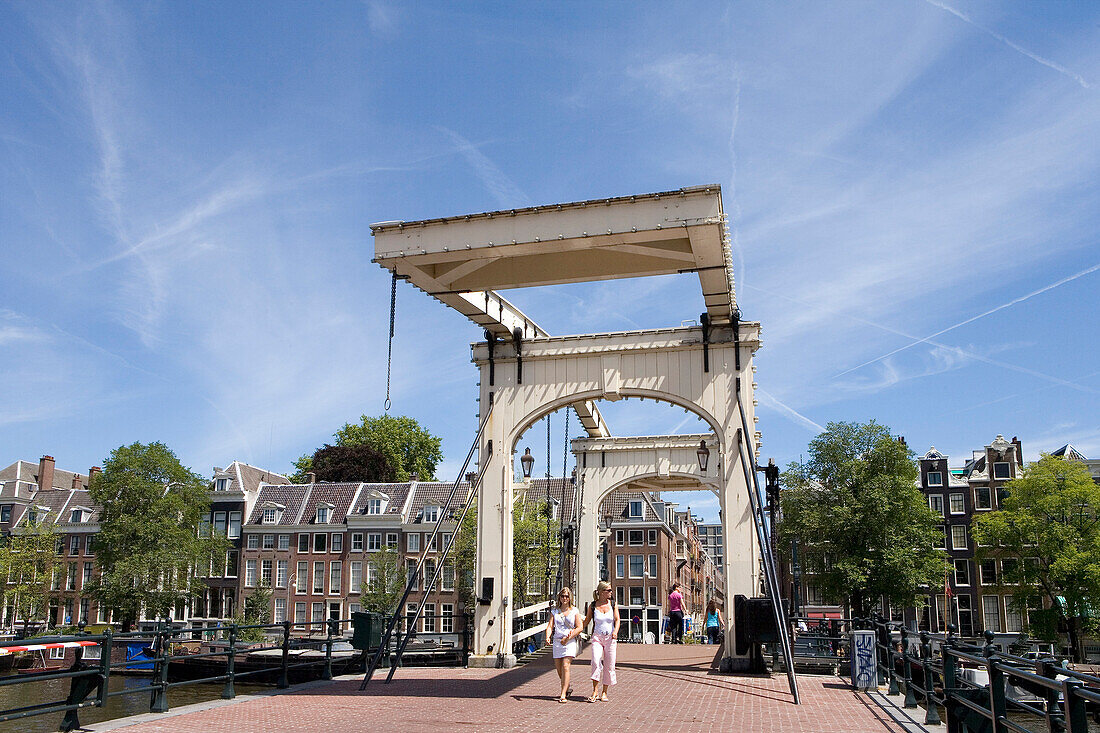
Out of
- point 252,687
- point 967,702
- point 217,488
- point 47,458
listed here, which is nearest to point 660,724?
point 967,702

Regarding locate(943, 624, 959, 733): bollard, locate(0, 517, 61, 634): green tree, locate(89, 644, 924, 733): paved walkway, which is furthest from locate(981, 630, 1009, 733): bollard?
locate(0, 517, 61, 634): green tree

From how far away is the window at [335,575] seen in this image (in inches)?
2163

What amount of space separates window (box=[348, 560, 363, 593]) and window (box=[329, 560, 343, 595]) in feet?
2.45

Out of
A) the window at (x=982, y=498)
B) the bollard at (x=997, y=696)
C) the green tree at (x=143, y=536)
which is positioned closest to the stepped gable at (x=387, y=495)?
the green tree at (x=143, y=536)

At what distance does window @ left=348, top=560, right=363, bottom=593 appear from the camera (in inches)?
2147

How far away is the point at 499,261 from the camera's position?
1371 cm

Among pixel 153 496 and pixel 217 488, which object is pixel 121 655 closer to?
pixel 153 496

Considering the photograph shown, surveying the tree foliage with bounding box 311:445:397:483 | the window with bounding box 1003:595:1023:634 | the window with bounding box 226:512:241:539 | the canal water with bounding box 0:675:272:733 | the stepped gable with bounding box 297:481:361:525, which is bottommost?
the canal water with bounding box 0:675:272:733

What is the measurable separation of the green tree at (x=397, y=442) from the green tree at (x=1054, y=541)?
3827cm

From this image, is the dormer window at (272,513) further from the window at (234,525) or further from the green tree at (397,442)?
the green tree at (397,442)

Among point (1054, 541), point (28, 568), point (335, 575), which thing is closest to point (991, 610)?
point (1054, 541)

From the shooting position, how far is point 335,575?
55.1 m

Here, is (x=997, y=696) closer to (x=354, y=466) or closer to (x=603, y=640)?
(x=603, y=640)

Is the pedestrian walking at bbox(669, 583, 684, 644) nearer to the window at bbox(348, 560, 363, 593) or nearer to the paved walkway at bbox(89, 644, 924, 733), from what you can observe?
the paved walkway at bbox(89, 644, 924, 733)
